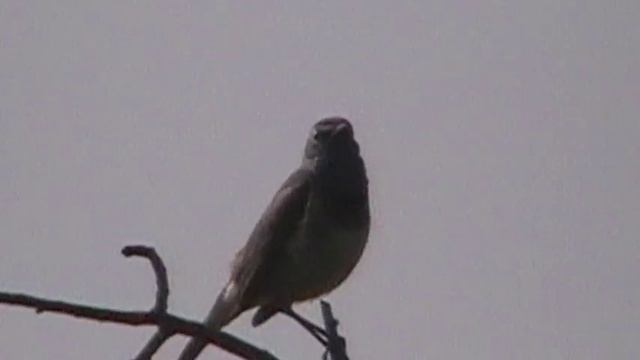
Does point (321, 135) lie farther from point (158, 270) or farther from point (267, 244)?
point (158, 270)

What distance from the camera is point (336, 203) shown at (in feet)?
26.2

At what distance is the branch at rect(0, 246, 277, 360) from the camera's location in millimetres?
4000

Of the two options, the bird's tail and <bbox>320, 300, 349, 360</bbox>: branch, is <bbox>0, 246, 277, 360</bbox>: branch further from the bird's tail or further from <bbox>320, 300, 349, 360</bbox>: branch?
the bird's tail

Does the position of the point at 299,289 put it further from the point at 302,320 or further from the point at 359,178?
the point at 359,178

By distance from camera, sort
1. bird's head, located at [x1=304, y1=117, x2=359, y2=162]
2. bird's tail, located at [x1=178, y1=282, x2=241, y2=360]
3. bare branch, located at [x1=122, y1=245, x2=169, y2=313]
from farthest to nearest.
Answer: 1. bird's head, located at [x1=304, y1=117, x2=359, y2=162]
2. bird's tail, located at [x1=178, y1=282, x2=241, y2=360]
3. bare branch, located at [x1=122, y1=245, x2=169, y2=313]

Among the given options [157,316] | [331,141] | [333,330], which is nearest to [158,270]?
[157,316]

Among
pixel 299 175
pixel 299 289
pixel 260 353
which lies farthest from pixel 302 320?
pixel 260 353

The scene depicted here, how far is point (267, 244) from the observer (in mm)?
7898

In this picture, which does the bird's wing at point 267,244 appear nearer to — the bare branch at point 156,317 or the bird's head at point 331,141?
the bird's head at point 331,141

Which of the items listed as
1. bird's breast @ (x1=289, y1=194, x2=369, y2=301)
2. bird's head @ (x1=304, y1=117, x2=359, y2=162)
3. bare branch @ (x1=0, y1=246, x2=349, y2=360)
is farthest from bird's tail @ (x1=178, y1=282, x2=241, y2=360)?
bare branch @ (x1=0, y1=246, x2=349, y2=360)

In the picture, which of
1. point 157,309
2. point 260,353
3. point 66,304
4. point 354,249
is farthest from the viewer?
point 354,249

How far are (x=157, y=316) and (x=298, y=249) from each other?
3.44 meters

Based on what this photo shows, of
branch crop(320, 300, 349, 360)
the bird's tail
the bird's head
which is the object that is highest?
the bird's head

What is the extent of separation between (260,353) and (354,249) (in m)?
3.13
